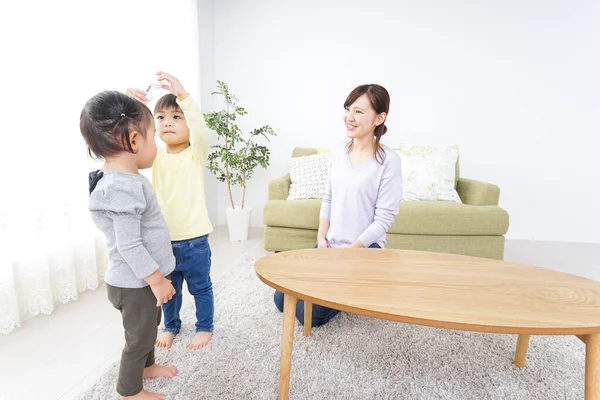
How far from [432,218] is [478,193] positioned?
0.49 metres

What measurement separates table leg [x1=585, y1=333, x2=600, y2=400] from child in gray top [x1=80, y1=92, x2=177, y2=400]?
3.52ft

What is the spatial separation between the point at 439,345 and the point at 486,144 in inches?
93.2

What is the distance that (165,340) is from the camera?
53.8 inches

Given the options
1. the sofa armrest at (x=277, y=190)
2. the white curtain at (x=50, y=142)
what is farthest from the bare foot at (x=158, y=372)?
the sofa armrest at (x=277, y=190)

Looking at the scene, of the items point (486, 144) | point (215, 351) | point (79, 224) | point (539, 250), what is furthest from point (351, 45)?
point (215, 351)

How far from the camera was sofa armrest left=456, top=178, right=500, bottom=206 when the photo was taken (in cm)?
248

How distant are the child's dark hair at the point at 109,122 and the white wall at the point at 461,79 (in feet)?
8.17

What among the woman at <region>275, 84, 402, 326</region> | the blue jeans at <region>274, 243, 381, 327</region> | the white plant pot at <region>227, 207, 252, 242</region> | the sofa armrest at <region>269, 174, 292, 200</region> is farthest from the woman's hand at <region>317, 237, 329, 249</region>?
the white plant pot at <region>227, 207, 252, 242</region>

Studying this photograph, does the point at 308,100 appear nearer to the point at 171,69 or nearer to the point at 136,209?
the point at 171,69

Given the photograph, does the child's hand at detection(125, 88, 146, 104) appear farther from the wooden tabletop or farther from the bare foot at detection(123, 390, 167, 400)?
the bare foot at detection(123, 390, 167, 400)

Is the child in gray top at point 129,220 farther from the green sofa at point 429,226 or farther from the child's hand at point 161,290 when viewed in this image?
the green sofa at point 429,226

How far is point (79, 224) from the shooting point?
1782 millimetres

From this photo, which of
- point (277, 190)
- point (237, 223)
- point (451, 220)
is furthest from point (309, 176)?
point (451, 220)

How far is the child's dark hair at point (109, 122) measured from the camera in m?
0.89
